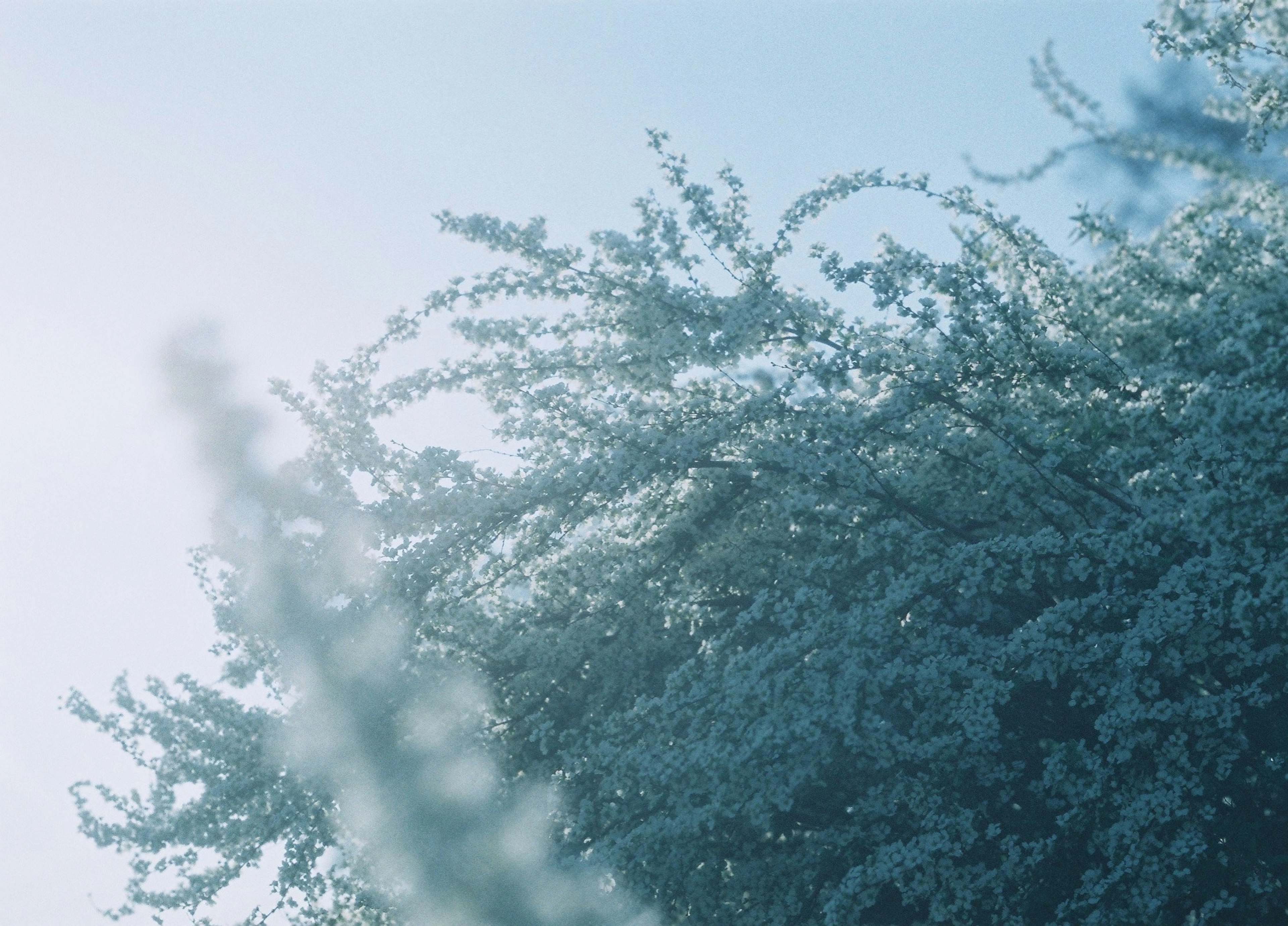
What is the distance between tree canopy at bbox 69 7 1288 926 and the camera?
5125 millimetres

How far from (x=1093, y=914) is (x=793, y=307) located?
3570 millimetres

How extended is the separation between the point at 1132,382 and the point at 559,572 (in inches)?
149

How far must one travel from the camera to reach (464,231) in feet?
21.4

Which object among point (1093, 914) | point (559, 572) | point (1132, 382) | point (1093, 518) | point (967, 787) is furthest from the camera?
point (559, 572)

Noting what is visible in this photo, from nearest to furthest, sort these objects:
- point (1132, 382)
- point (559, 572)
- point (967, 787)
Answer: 1. point (1132, 382)
2. point (967, 787)
3. point (559, 572)

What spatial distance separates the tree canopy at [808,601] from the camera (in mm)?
5125

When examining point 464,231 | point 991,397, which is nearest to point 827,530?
point 991,397

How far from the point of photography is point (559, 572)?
7.33 meters

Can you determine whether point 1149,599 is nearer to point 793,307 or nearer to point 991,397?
point 991,397

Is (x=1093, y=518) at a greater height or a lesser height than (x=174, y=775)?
lesser

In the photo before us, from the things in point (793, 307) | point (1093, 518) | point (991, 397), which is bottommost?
point (1093, 518)

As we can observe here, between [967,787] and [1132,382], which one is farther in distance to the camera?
[967,787]

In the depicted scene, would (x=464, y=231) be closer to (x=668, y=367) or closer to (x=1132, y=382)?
(x=668, y=367)

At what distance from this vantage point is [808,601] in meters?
5.81
